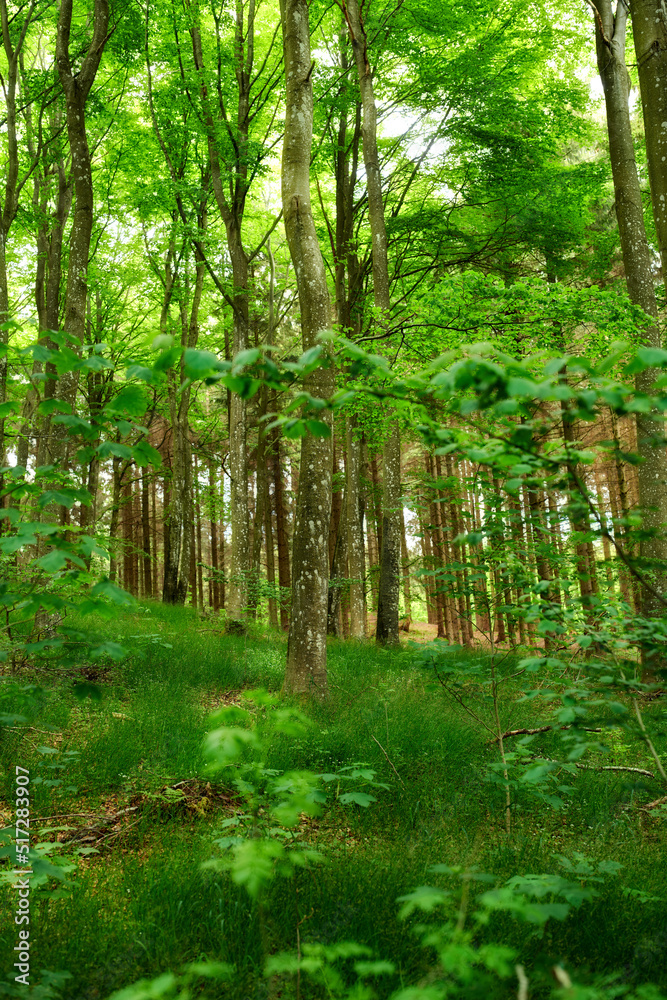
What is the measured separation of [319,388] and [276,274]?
A: 42.6 ft

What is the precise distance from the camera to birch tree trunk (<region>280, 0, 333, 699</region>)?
247 inches

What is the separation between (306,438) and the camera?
6.56 meters

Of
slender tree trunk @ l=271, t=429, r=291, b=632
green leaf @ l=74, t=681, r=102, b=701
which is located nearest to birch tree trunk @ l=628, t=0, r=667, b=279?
green leaf @ l=74, t=681, r=102, b=701

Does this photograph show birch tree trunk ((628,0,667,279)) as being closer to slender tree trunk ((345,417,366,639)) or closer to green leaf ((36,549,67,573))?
green leaf ((36,549,67,573))

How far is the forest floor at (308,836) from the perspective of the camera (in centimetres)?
253

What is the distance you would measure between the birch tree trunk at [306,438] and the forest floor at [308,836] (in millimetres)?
658

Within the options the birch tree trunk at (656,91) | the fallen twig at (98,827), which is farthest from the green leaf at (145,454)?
the birch tree trunk at (656,91)

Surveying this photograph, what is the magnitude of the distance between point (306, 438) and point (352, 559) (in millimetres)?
7153

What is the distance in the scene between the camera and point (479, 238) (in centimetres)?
1272

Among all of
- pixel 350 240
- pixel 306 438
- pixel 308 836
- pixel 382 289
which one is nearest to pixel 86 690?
pixel 308 836

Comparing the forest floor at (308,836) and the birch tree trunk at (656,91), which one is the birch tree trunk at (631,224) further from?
the forest floor at (308,836)

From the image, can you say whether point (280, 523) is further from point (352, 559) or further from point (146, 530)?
point (146, 530)

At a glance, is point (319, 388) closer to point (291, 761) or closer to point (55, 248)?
point (291, 761)

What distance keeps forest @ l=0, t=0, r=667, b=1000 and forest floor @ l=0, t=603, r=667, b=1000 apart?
0.03 meters
